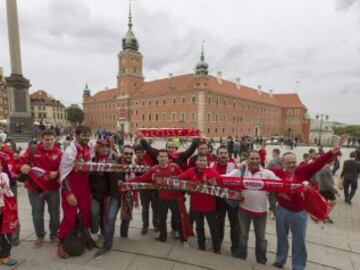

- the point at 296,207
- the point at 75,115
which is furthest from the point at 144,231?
the point at 75,115

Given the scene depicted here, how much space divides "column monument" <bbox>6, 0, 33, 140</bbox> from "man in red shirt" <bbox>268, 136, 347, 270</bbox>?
20750mm

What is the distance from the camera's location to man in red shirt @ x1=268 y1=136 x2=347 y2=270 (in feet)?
11.2

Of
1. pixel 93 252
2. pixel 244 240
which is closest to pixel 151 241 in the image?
pixel 93 252

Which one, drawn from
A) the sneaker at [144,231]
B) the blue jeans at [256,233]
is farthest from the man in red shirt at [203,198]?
the sneaker at [144,231]

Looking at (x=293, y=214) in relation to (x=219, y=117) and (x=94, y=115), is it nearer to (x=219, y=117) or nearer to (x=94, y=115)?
(x=219, y=117)

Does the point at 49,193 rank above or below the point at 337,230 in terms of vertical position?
above

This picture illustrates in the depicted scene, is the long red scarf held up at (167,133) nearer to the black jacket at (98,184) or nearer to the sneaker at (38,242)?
the black jacket at (98,184)

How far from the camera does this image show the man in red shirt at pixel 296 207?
3.43 metres

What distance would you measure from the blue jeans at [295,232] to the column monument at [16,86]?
2072 cm

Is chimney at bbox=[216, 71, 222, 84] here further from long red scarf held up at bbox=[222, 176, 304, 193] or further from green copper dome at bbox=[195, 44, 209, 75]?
long red scarf held up at bbox=[222, 176, 304, 193]

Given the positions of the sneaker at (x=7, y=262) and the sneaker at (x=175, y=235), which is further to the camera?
the sneaker at (x=175, y=235)

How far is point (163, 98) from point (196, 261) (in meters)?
56.8

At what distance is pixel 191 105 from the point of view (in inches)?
2120

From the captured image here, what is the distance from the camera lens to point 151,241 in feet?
14.1
